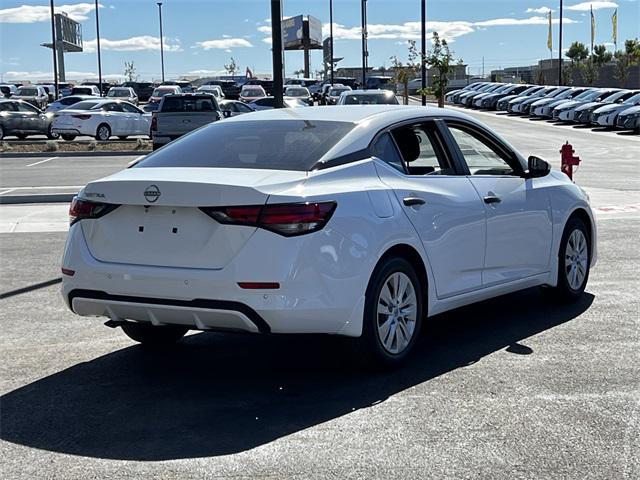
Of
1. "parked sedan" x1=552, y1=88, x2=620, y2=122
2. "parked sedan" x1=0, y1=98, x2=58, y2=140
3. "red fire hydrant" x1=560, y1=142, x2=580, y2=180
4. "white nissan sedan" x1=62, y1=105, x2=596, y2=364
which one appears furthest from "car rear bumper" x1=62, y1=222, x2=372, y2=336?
"parked sedan" x1=552, y1=88, x2=620, y2=122

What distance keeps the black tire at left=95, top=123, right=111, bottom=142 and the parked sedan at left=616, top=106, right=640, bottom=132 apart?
66.5ft

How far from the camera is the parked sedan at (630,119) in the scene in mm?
38781

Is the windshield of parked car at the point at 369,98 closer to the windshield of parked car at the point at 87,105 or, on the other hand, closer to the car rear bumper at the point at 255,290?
the windshield of parked car at the point at 87,105

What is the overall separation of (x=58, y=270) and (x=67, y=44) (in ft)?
289

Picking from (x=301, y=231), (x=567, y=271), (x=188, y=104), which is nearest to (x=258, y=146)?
(x=301, y=231)

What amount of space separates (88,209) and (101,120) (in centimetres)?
2754

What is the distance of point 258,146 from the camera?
6355 mm

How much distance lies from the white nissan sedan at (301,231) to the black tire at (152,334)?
17mm

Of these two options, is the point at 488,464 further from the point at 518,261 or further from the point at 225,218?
the point at 518,261

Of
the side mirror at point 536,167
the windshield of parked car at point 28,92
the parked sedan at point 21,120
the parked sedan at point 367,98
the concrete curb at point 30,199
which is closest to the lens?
the side mirror at point 536,167

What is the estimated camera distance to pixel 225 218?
217 inches

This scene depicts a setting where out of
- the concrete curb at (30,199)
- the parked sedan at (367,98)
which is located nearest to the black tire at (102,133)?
the parked sedan at (367,98)

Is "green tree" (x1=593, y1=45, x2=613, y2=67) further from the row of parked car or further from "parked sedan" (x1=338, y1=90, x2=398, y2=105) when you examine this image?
"parked sedan" (x1=338, y1=90, x2=398, y2=105)

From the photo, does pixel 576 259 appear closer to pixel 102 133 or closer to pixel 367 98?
pixel 367 98
